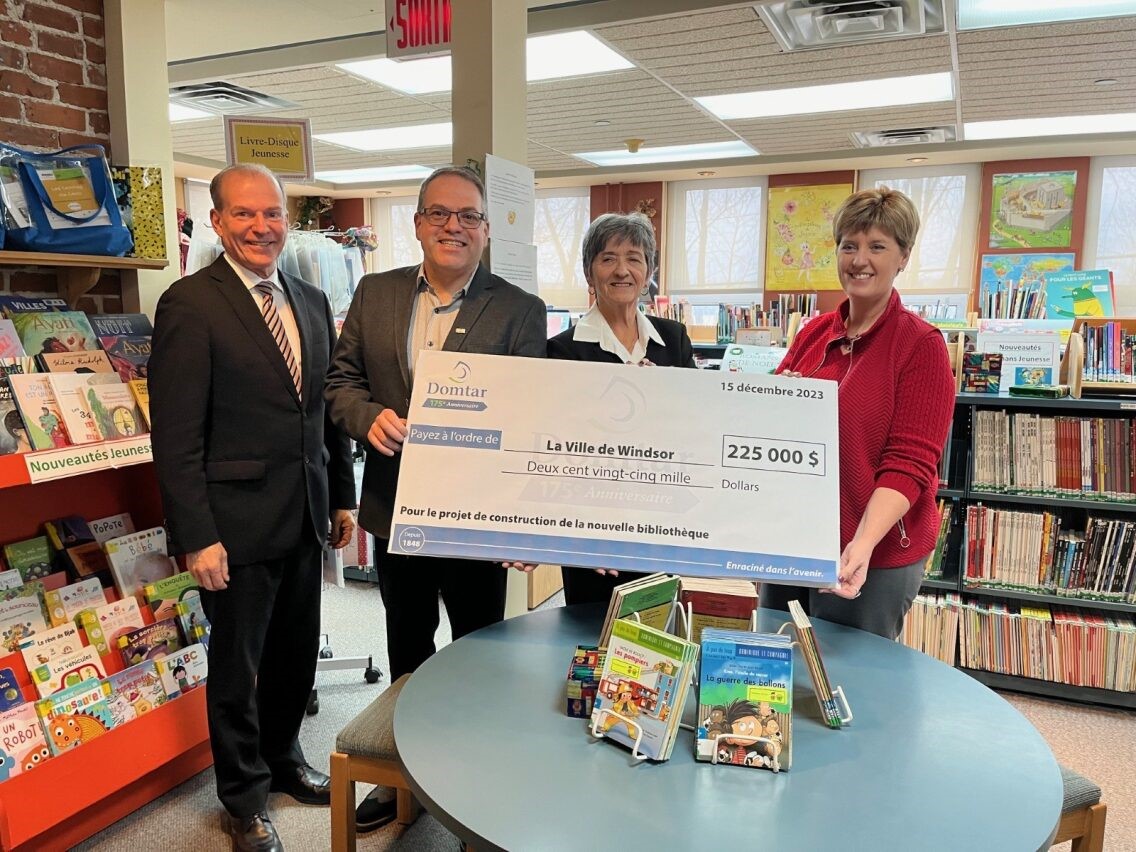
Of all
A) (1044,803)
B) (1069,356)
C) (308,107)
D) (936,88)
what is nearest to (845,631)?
(1044,803)

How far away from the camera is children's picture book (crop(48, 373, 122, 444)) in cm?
204

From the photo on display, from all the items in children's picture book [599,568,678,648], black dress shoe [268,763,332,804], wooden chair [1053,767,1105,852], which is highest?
children's picture book [599,568,678,648]

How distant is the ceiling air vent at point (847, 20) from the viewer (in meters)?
3.60

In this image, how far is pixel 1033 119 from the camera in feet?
19.3

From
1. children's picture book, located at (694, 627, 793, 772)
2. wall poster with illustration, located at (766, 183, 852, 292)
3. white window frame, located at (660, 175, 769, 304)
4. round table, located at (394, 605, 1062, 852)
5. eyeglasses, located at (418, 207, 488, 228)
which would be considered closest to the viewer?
round table, located at (394, 605, 1062, 852)

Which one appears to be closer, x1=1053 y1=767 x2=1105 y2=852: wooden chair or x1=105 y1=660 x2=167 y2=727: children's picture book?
x1=1053 y1=767 x2=1105 y2=852: wooden chair

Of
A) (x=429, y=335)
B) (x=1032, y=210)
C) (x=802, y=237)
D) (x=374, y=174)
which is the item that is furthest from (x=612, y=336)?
(x=374, y=174)

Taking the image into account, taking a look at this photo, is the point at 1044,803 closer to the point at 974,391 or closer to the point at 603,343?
the point at 603,343

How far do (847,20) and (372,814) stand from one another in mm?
3974

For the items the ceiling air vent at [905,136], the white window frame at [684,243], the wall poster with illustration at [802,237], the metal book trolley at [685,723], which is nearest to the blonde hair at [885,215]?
the metal book trolley at [685,723]

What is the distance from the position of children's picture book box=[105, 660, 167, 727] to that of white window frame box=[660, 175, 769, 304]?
7.48m

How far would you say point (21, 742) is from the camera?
193 centimetres

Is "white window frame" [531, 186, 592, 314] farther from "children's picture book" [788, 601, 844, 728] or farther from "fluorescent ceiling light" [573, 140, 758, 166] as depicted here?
"children's picture book" [788, 601, 844, 728]

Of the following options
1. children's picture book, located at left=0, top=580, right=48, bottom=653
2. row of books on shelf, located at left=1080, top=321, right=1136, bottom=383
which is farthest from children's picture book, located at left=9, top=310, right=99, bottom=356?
row of books on shelf, located at left=1080, top=321, right=1136, bottom=383
